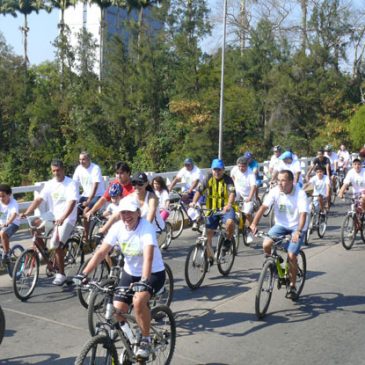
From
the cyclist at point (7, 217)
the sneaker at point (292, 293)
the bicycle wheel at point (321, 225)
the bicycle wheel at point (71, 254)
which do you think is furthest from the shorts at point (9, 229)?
the bicycle wheel at point (321, 225)

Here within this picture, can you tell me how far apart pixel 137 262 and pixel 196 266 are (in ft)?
11.4

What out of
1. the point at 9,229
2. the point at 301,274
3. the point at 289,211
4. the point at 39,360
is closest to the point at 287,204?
the point at 289,211

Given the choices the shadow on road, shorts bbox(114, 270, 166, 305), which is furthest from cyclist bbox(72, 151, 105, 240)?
shorts bbox(114, 270, 166, 305)

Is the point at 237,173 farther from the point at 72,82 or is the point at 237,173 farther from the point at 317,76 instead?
the point at 72,82

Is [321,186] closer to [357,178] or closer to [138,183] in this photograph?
[357,178]

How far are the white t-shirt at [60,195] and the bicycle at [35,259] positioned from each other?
267 millimetres

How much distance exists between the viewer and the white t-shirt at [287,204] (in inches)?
330

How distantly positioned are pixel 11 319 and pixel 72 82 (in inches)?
1527

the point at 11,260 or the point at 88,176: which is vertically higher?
the point at 88,176

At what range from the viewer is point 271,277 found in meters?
7.92

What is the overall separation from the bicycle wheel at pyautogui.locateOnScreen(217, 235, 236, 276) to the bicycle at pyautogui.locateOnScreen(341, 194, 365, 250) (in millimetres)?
3242

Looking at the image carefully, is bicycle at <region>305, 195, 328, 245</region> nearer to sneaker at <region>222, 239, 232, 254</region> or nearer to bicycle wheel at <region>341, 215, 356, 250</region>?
bicycle wheel at <region>341, 215, 356, 250</region>

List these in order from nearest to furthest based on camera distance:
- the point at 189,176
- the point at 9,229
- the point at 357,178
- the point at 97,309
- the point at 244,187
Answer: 1. the point at 97,309
2. the point at 9,229
3. the point at 244,187
4. the point at 357,178
5. the point at 189,176

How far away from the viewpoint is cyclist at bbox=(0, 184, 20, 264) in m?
9.05
